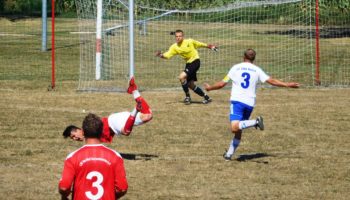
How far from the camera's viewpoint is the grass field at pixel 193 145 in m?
13.2

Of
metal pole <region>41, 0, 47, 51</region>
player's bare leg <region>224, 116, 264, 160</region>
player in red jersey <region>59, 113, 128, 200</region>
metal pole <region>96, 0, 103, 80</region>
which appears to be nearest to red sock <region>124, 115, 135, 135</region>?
player's bare leg <region>224, 116, 264, 160</region>

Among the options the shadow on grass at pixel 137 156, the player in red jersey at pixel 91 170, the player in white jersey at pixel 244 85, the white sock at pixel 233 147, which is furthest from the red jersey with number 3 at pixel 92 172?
the shadow on grass at pixel 137 156

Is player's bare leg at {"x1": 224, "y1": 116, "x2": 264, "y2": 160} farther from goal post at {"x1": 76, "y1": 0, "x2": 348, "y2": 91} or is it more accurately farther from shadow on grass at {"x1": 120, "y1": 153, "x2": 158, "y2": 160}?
goal post at {"x1": 76, "y1": 0, "x2": 348, "y2": 91}

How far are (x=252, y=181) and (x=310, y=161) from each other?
2029mm

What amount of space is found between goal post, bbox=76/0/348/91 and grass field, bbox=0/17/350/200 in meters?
2.09

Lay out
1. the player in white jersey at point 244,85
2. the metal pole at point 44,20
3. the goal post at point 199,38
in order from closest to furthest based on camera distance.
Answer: the player in white jersey at point 244,85 → the goal post at point 199,38 → the metal pole at point 44,20

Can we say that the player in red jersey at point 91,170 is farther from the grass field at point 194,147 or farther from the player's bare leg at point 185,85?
the player's bare leg at point 185,85

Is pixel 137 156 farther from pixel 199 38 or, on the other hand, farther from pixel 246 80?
pixel 199 38

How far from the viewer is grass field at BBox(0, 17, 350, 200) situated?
13.2 m

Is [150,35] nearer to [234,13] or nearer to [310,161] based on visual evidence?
[234,13]

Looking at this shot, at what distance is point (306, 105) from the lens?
22547 mm

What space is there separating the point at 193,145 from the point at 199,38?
23.7 meters

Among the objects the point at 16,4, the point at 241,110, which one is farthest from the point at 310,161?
the point at 16,4

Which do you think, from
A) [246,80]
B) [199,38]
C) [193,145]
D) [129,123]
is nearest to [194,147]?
[193,145]
